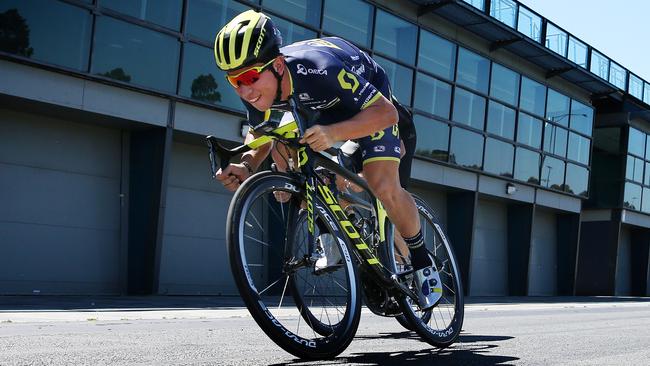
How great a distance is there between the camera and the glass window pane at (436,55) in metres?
20.8

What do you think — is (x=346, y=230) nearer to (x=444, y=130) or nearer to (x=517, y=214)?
(x=444, y=130)

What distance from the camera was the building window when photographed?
1033 inches

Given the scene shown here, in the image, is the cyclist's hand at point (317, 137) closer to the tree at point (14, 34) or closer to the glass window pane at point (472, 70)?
the tree at point (14, 34)

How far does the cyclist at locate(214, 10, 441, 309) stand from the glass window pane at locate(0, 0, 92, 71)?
336 inches

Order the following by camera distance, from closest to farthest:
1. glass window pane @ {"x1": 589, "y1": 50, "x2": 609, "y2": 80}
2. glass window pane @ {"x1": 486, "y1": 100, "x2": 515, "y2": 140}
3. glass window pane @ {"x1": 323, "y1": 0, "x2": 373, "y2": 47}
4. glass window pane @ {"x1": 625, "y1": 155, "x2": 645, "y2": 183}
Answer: glass window pane @ {"x1": 323, "y1": 0, "x2": 373, "y2": 47}, glass window pane @ {"x1": 486, "y1": 100, "x2": 515, "y2": 140}, glass window pane @ {"x1": 589, "y1": 50, "x2": 609, "y2": 80}, glass window pane @ {"x1": 625, "y1": 155, "x2": 645, "y2": 183}

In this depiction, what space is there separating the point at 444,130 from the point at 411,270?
16670 mm

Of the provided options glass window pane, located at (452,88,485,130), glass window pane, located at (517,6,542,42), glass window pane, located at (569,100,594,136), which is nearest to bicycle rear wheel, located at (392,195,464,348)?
glass window pane, located at (452,88,485,130)

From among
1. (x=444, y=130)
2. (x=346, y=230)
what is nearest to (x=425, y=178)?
(x=444, y=130)

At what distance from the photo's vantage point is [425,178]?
20.6 m

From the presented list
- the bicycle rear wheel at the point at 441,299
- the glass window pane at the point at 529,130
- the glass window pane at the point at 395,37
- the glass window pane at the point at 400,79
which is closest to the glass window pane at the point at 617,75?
the glass window pane at the point at 529,130

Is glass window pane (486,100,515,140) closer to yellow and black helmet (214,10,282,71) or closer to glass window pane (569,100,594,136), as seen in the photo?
glass window pane (569,100,594,136)

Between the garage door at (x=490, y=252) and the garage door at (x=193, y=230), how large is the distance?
9.72m

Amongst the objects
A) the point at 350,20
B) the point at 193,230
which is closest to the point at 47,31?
the point at 193,230

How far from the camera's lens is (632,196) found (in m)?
31.6
